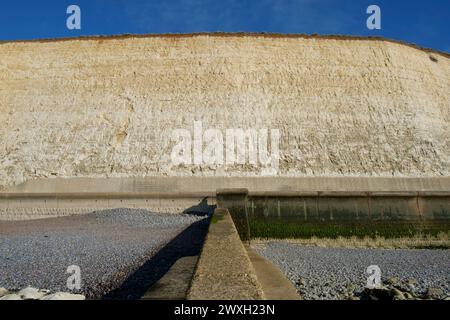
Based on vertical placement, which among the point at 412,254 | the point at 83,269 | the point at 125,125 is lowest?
the point at 412,254

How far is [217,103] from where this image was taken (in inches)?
680

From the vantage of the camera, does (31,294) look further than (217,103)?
No

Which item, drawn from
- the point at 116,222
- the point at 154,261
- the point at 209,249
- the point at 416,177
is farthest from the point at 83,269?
the point at 416,177

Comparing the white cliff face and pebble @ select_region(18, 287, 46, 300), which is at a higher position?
the white cliff face

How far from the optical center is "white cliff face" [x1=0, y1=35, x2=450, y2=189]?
52.6ft

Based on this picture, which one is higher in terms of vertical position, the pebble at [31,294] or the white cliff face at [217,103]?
the white cliff face at [217,103]

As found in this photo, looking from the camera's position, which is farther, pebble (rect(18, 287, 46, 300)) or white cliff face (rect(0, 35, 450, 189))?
white cliff face (rect(0, 35, 450, 189))

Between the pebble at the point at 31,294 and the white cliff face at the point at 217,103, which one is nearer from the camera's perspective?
the pebble at the point at 31,294

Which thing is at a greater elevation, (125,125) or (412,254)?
(125,125)

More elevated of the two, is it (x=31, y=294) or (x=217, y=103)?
(x=217, y=103)

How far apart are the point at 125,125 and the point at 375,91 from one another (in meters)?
12.5

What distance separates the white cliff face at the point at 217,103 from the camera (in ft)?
52.6
